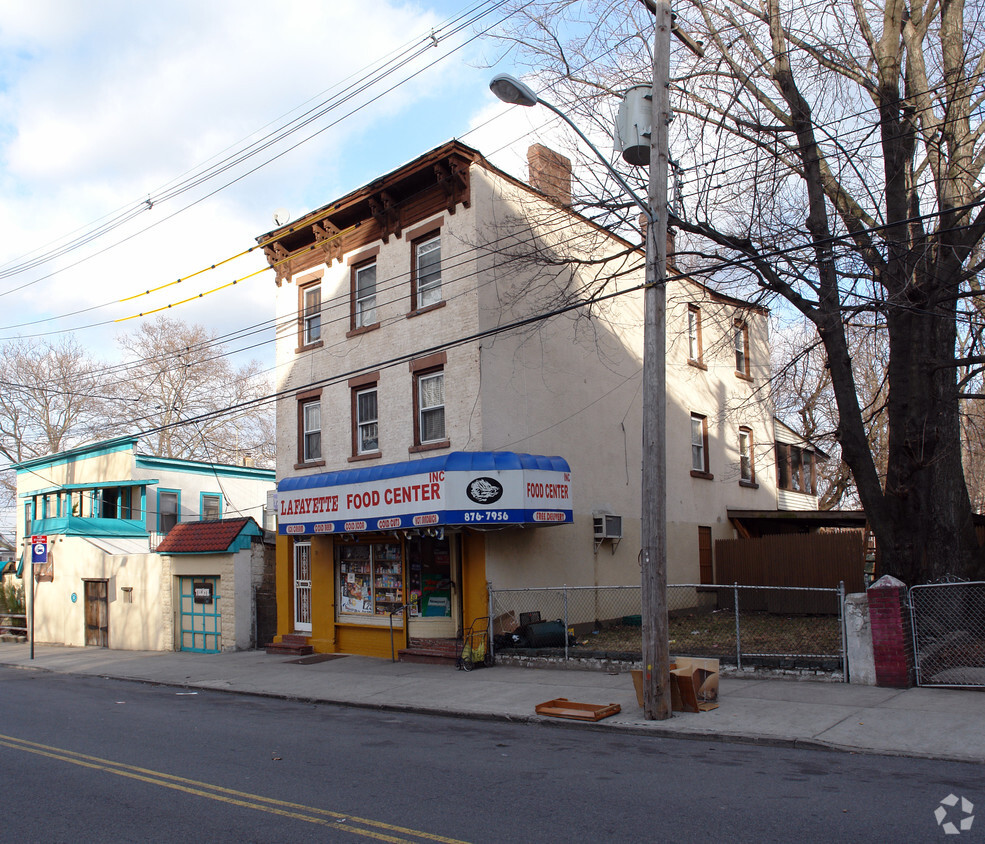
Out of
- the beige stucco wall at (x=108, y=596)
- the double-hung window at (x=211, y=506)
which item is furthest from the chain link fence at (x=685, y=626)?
the double-hung window at (x=211, y=506)

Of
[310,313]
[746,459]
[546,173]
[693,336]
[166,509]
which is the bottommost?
[166,509]

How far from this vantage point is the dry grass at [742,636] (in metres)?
14.0

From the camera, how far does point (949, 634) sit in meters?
12.0

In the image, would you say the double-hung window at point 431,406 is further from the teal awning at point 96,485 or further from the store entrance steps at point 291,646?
the teal awning at point 96,485

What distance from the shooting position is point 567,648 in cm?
1460

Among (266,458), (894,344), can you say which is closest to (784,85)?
(894,344)

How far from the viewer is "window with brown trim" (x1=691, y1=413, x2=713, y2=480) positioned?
902 inches

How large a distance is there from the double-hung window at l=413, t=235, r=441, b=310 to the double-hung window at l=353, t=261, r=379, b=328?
143 centimetres

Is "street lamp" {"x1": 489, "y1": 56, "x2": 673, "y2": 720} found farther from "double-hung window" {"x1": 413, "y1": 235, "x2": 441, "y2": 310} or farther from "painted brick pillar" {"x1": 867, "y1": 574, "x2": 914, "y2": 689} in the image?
"double-hung window" {"x1": 413, "y1": 235, "x2": 441, "y2": 310}

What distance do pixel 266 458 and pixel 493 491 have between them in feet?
108

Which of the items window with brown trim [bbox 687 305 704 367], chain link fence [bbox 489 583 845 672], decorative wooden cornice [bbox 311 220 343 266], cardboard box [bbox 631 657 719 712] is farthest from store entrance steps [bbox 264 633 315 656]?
window with brown trim [bbox 687 305 704 367]

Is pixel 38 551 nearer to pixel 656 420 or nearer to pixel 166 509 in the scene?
pixel 166 509

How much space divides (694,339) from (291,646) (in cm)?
1378

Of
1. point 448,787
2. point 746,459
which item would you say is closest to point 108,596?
point 746,459
